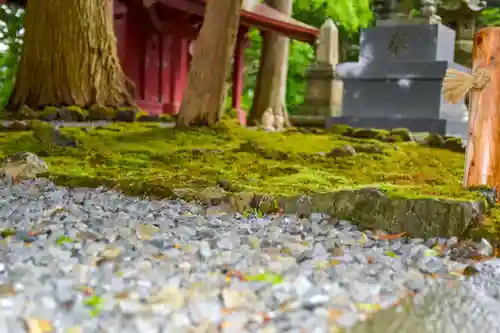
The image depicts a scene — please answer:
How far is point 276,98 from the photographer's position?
1342 centimetres

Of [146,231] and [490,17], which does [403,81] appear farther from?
[490,17]

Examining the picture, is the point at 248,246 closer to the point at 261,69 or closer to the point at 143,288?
the point at 143,288

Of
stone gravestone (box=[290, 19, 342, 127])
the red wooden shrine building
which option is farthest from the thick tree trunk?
stone gravestone (box=[290, 19, 342, 127])

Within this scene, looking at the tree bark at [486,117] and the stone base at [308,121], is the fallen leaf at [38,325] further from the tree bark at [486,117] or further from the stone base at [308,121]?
the stone base at [308,121]

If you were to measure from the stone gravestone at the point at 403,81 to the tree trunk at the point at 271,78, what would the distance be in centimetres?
351

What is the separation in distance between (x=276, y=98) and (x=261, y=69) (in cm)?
→ 69

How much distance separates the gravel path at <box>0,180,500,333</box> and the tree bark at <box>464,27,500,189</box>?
981mm

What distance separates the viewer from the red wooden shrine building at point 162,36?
11.2m

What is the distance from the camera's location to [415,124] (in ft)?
30.6

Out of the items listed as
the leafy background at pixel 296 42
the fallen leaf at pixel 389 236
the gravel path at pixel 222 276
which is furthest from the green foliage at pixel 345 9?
the gravel path at pixel 222 276

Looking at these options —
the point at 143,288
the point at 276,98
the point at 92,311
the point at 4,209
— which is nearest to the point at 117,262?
the point at 143,288

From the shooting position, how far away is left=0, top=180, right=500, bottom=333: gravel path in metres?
1.54

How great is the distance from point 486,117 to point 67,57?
5332mm

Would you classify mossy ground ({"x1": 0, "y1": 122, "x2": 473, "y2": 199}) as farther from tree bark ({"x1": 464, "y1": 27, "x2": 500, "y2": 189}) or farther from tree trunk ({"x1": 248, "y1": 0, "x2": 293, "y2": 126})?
tree trunk ({"x1": 248, "y1": 0, "x2": 293, "y2": 126})
